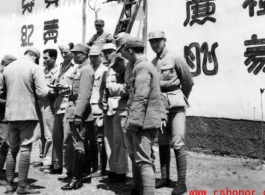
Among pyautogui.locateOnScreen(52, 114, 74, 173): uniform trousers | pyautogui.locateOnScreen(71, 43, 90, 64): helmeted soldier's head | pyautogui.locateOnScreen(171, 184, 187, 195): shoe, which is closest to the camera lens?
pyautogui.locateOnScreen(171, 184, 187, 195): shoe

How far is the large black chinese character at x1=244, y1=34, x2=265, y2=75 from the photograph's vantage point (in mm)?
6020

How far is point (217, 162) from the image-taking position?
6.25 metres

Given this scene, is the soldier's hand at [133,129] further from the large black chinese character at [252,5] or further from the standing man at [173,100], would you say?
the large black chinese character at [252,5]

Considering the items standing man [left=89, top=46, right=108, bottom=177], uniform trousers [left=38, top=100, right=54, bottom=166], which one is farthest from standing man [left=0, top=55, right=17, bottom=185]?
standing man [left=89, top=46, right=108, bottom=177]

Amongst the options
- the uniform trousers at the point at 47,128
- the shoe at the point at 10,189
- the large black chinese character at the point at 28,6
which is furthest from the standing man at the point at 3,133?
the large black chinese character at the point at 28,6

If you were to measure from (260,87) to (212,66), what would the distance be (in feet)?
3.28

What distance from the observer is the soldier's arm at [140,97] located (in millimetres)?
3955

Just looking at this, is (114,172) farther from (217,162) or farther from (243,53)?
(243,53)

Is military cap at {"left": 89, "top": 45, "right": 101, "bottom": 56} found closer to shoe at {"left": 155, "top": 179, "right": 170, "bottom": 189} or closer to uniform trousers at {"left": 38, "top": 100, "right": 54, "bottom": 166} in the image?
uniform trousers at {"left": 38, "top": 100, "right": 54, "bottom": 166}

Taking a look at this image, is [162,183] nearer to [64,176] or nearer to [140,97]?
[140,97]

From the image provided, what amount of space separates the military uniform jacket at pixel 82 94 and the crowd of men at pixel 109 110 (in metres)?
0.01

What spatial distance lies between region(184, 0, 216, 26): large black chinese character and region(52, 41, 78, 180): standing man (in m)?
2.56

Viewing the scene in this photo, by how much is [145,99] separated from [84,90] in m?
1.30

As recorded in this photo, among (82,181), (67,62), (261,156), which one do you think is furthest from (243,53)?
(82,181)
